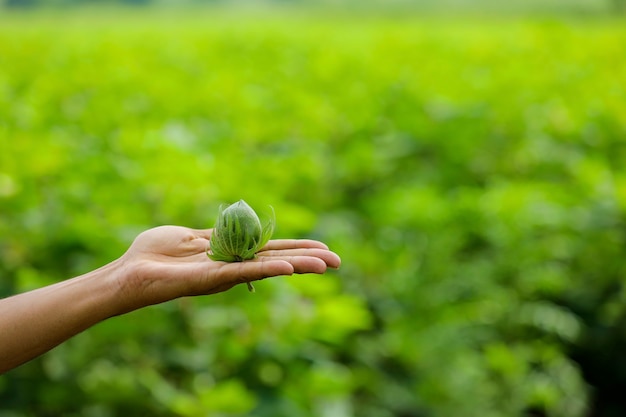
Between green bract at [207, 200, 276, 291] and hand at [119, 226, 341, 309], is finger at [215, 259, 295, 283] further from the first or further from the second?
green bract at [207, 200, 276, 291]

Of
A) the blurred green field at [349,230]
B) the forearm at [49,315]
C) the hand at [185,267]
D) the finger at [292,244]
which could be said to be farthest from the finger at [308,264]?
the blurred green field at [349,230]

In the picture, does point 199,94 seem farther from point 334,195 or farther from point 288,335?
point 288,335

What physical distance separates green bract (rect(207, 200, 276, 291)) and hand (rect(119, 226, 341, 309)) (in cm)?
3

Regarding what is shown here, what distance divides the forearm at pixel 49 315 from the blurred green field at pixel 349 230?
0.85 m

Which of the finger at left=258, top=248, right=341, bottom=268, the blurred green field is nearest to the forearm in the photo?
the finger at left=258, top=248, right=341, bottom=268

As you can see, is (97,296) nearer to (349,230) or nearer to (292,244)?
(292,244)

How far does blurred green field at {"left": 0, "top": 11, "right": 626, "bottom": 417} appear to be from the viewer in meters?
2.79

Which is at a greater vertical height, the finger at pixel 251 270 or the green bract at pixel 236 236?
the green bract at pixel 236 236

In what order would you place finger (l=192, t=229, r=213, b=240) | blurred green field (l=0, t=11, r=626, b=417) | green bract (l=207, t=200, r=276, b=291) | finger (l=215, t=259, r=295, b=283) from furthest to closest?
blurred green field (l=0, t=11, r=626, b=417)
finger (l=192, t=229, r=213, b=240)
green bract (l=207, t=200, r=276, b=291)
finger (l=215, t=259, r=295, b=283)

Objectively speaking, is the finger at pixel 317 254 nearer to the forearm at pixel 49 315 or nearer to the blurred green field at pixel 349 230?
the forearm at pixel 49 315

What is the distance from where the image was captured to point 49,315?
162cm

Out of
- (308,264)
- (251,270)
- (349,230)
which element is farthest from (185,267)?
(349,230)

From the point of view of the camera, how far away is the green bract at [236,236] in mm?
1712

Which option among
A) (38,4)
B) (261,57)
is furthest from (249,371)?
(38,4)
